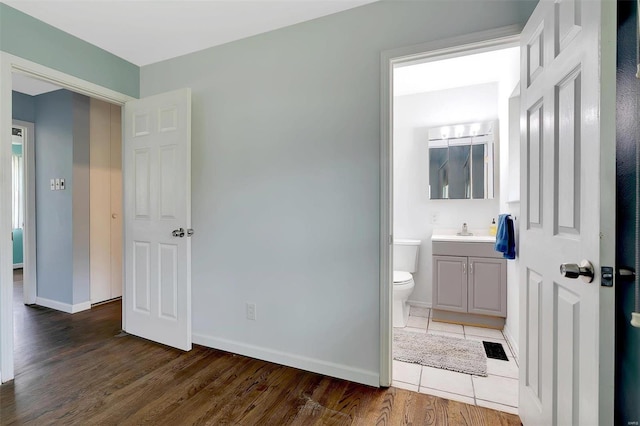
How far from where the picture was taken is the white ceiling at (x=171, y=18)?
1.94 metres

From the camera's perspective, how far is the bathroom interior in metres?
2.18

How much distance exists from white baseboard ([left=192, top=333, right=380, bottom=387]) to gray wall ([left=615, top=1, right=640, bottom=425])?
1.23 m

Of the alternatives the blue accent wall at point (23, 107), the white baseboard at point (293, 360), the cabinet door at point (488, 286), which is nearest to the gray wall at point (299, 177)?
the white baseboard at point (293, 360)

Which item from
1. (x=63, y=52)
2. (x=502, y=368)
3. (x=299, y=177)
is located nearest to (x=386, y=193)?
(x=299, y=177)

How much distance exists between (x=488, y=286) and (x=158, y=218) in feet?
9.97

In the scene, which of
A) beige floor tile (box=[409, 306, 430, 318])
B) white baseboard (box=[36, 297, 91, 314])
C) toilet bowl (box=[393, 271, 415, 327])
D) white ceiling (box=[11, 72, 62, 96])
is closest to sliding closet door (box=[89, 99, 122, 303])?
white baseboard (box=[36, 297, 91, 314])

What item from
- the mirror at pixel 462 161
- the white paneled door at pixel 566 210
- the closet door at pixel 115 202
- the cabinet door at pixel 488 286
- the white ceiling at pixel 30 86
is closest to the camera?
the white paneled door at pixel 566 210

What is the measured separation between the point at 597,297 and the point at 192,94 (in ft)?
9.24

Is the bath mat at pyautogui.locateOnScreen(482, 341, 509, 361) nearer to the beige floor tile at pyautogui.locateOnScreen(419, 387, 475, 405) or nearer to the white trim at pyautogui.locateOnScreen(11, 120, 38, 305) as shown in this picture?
the beige floor tile at pyautogui.locateOnScreen(419, 387, 475, 405)

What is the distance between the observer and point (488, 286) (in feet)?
9.36

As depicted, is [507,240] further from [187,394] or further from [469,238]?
[187,394]

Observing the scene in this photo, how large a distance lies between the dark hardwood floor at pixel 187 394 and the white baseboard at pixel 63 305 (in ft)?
2.73

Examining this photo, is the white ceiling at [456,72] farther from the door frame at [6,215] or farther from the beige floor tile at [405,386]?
the door frame at [6,215]

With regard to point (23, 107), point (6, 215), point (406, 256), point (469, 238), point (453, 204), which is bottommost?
point (406, 256)
